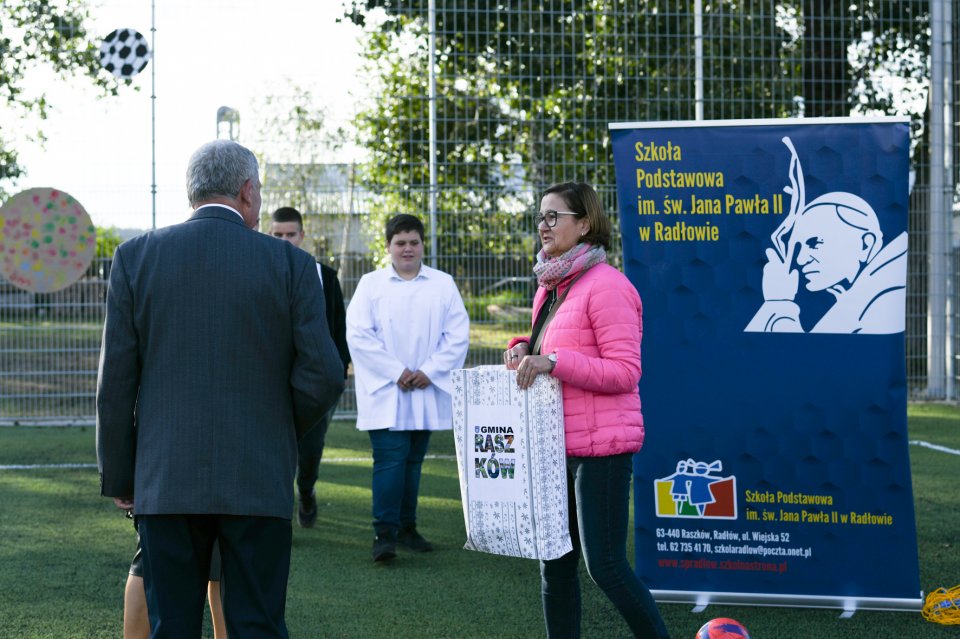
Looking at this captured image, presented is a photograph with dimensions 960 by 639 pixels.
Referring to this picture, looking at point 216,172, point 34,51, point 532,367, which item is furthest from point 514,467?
point 34,51

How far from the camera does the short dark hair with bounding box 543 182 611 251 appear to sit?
12.5 feet

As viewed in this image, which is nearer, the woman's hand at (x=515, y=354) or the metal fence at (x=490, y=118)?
the woman's hand at (x=515, y=354)

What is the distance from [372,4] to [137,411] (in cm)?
892

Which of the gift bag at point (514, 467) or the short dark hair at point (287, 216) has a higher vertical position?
the short dark hair at point (287, 216)

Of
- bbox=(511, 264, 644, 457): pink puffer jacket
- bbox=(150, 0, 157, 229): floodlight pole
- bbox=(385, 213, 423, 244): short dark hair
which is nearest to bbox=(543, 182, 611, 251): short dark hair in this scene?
bbox=(511, 264, 644, 457): pink puffer jacket

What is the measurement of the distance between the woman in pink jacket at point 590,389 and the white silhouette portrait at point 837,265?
4.35 ft

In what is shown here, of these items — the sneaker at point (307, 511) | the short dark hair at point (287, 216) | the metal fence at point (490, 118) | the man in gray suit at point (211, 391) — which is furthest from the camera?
the metal fence at point (490, 118)

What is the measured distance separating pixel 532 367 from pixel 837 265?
5.98 ft

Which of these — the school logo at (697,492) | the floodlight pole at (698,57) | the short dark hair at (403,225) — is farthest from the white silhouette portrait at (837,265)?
the floodlight pole at (698,57)

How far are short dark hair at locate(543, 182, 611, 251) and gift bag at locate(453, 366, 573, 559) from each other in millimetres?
545

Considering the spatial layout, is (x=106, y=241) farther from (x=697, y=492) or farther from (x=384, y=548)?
(x=697, y=492)

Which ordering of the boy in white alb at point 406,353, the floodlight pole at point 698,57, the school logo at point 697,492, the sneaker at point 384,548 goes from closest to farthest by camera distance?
the school logo at point 697,492, the sneaker at point 384,548, the boy in white alb at point 406,353, the floodlight pole at point 698,57

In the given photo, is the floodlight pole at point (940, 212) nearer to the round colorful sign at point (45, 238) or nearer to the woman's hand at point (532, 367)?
the round colorful sign at point (45, 238)

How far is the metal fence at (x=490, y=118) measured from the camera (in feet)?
34.9
